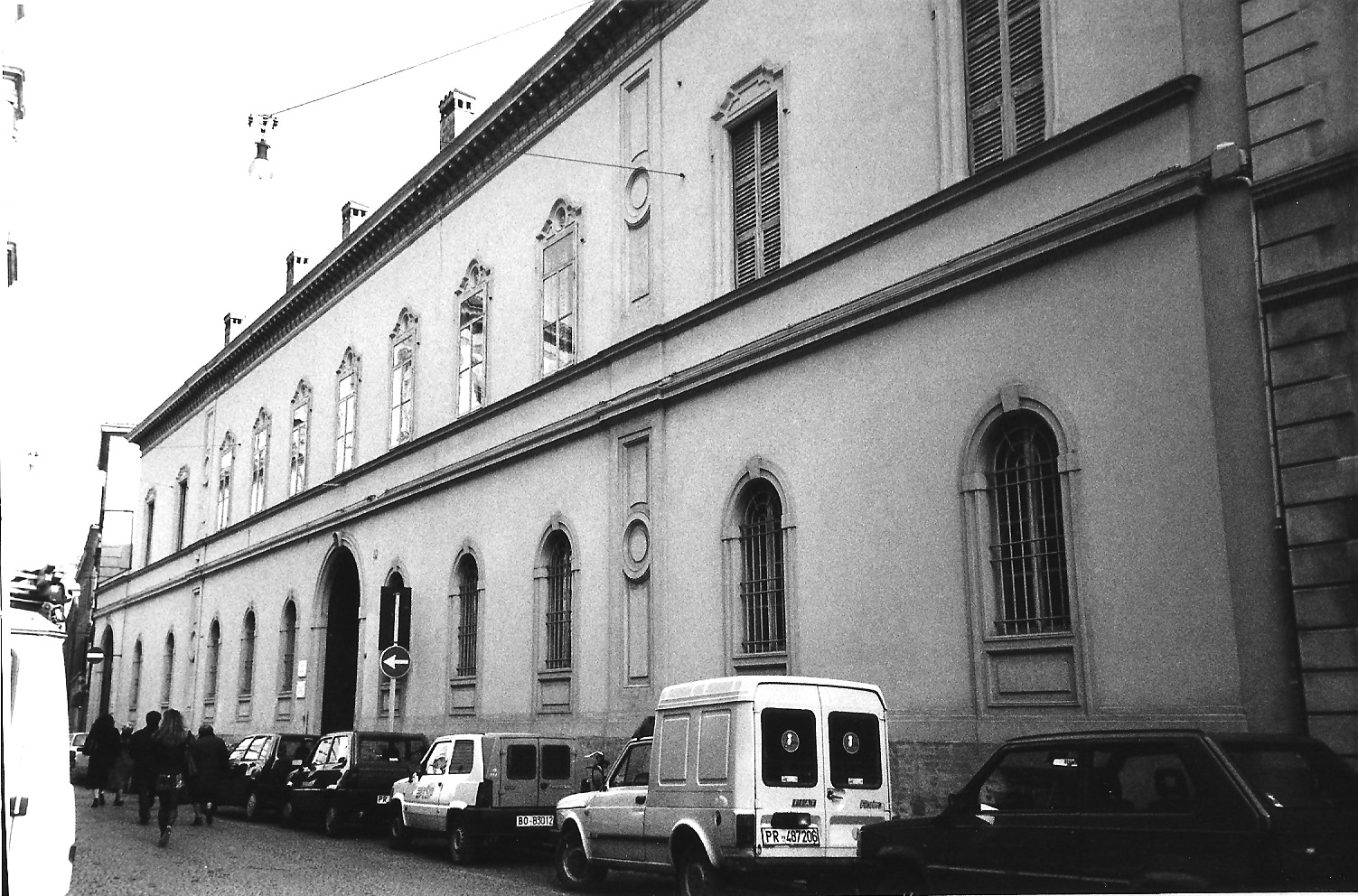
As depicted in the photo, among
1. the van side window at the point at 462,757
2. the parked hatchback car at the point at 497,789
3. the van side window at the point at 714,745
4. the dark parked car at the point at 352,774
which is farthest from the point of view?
the dark parked car at the point at 352,774

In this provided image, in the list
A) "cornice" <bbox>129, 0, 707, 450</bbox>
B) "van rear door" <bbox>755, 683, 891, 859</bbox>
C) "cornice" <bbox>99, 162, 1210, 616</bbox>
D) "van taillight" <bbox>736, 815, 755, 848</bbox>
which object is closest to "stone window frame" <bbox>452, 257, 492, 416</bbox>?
"cornice" <bbox>99, 162, 1210, 616</bbox>

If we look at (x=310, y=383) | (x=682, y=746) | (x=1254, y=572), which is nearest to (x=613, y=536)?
(x=682, y=746)

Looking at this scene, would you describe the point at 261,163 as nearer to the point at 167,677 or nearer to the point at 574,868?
the point at 574,868

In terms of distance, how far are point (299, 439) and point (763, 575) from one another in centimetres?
2012

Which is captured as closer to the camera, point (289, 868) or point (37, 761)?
point (37, 761)

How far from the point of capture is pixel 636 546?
60.2 ft

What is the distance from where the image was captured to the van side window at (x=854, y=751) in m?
11.2

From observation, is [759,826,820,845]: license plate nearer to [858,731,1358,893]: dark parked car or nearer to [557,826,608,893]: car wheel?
[858,731,1358,893]: dark parked car

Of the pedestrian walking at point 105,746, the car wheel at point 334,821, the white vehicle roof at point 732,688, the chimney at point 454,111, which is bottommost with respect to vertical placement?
Answer: the car wheel at point 334,821

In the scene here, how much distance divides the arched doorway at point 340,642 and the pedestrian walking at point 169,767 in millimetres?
10376

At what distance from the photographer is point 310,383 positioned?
106 ft

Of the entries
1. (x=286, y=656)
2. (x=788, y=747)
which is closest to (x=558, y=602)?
(x=788, y=747)

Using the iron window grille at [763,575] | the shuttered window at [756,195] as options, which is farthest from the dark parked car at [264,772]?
the shuttered window at [756,195]

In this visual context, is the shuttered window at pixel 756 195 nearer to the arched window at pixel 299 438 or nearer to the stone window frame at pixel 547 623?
the stone window frame at pixel 547 623
